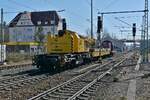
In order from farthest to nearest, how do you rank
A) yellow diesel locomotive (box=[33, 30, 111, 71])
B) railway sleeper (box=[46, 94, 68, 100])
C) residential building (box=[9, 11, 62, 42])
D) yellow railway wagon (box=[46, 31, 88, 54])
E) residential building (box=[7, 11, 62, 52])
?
residential building (box=[9, 11, 62, 42])
residential building (box=[7, 11, 62, 52])
yellow railway wagon (box=[46, 31, 88, 54])
yellow diesel locomotive (box=[33, 30, 111, 71])
railway sleeper (box=[46, 94, 68, 100])

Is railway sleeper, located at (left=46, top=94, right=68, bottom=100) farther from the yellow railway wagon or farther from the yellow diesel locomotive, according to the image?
the yellow railway wagon

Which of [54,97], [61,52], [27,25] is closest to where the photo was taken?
[54,97]

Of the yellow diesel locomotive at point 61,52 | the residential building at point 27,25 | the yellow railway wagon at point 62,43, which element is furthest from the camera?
the residential building at point 27,25

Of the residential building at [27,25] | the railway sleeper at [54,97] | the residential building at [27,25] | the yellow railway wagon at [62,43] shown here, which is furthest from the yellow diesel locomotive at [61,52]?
the residential building at [27,25]

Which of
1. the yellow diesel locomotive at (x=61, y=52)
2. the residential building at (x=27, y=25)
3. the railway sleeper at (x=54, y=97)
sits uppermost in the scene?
the residential building at (x=27, y=25)

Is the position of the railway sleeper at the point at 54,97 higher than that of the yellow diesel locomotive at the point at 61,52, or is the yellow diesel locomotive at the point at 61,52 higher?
the yellow diesel locomotive at the point at 61,52

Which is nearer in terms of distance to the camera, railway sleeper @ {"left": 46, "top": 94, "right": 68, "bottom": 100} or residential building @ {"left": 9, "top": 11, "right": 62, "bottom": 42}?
railway sleeper @ {"left": 46, "top": 94, "right": 68, "bottom": 100}

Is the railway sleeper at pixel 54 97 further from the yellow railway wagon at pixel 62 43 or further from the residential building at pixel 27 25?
the residential building at pixel 27 25

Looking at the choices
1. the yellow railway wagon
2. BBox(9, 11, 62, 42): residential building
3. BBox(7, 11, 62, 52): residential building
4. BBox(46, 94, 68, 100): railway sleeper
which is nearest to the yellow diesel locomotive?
the yellow railway wagon

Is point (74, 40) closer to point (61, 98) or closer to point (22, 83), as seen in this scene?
point (22, 83)

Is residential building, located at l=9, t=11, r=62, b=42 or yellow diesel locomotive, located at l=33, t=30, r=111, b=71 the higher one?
residential building, located at l=9, t=11, r=62, b=42

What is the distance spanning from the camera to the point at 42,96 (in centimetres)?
1373

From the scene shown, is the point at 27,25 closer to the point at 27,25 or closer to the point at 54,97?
the point at 27,25

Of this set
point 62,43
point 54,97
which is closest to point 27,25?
point 62,43
